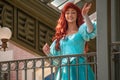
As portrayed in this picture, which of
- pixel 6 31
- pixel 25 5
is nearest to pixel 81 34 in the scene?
pixel 6 31

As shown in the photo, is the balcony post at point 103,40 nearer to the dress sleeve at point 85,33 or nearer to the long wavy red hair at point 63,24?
the dress sleeve at point 85,33

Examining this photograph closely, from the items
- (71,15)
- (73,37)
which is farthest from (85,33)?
(71,15)

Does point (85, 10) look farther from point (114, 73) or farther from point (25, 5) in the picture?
point (25, 5)

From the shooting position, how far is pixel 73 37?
341 cm

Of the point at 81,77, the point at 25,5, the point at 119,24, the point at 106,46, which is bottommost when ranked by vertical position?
Answer: the point at 81,77

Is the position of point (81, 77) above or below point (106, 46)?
below

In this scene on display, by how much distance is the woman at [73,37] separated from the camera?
3191 millimetres

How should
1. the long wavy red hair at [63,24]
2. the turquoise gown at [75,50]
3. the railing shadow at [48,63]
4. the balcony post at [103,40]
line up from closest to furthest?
the balcony post at [103,40], the railing shadow at [48,63], the turquoise gown at [75,50], the long wavy red hair at [63,24]

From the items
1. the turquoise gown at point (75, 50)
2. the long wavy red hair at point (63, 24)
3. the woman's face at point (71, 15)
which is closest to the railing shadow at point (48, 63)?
the turquoise gown at point (75, 50)

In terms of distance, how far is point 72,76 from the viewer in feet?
10.7

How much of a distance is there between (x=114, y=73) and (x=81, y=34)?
617mm

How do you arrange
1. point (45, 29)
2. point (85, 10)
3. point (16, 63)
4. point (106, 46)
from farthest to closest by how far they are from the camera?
point (45, 29), point (16, 63), point (85, 10), point (106, 46)

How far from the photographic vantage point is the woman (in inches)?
126

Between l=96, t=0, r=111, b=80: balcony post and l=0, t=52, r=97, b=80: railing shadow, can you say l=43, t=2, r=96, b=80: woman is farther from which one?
l=96, t=0, r=111, b=80: balcony post
